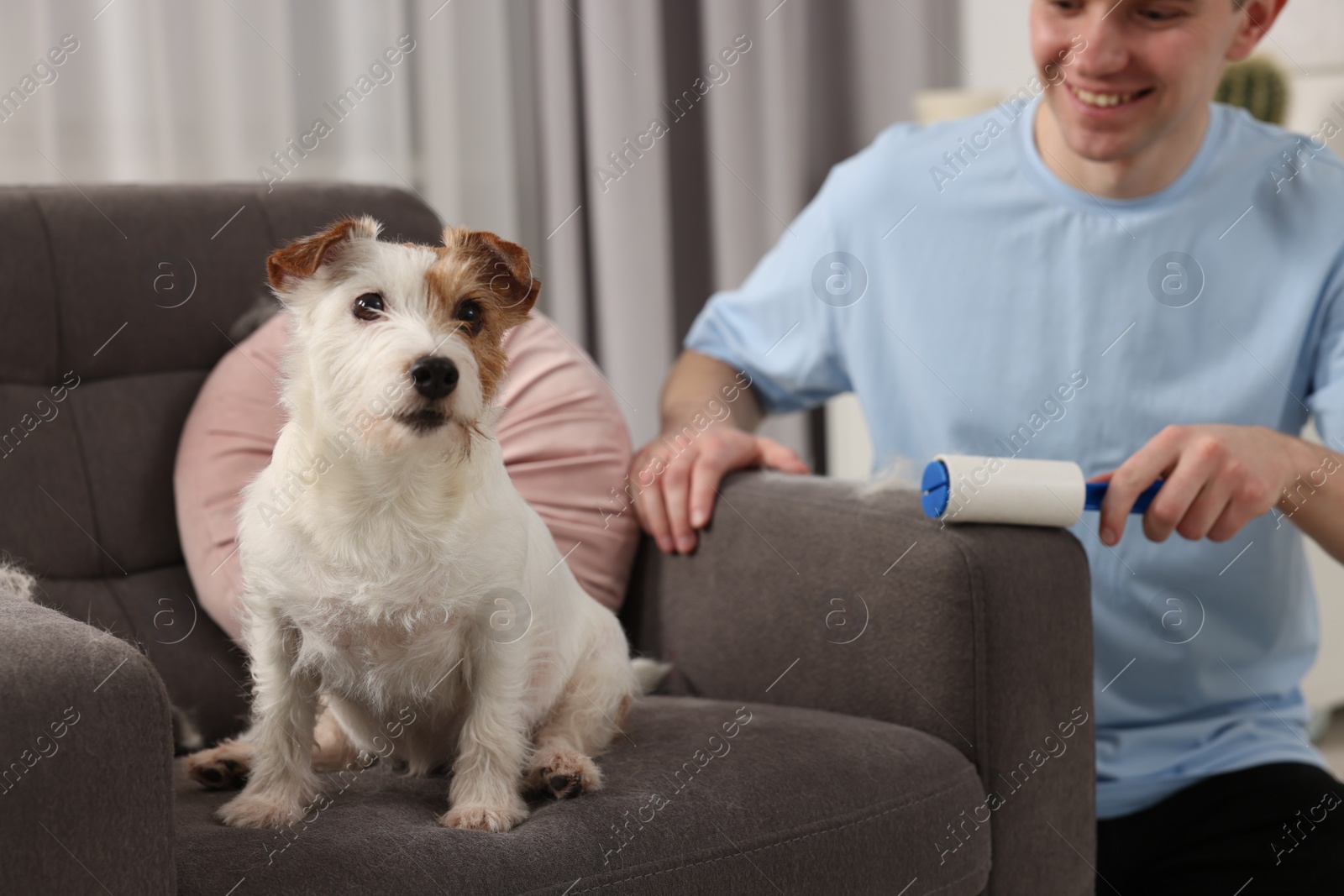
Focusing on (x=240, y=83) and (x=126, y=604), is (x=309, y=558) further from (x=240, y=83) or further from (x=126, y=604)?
(x=240, y=83)

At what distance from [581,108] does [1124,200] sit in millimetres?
1550

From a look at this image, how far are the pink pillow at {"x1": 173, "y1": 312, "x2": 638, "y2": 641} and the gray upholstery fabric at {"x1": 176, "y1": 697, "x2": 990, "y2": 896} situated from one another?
0.84 feet

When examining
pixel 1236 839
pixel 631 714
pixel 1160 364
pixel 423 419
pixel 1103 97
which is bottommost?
pixel 1236 839

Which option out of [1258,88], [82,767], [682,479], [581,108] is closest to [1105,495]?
[682,479]

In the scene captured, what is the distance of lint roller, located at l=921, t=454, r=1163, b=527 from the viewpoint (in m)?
1.20

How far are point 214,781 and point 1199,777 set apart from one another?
1.13 m

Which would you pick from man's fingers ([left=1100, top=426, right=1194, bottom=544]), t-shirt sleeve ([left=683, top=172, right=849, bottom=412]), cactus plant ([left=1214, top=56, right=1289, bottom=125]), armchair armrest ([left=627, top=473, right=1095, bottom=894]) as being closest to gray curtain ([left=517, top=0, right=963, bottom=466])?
cactus plant ([left=1214, top=56, right=1289, bottom=125])

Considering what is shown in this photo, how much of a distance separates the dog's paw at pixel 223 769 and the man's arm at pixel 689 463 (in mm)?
583

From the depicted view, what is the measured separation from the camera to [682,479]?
148 cm

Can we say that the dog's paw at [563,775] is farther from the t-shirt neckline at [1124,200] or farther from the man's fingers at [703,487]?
the t-shirt neckline at [1124,200]

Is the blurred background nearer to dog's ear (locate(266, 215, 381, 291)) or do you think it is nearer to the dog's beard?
dog's ear (locate(266, 215, 381, 291))

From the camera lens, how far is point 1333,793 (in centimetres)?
136

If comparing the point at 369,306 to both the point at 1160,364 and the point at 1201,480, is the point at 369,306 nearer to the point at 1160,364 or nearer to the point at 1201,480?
the point at 1201,480

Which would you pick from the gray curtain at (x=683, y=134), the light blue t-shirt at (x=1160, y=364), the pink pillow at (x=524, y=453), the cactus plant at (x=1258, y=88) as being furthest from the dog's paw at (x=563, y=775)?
the cactus plant at (x=1258, y=88)
